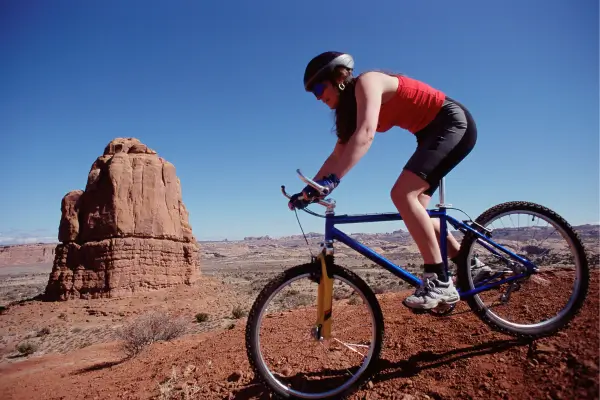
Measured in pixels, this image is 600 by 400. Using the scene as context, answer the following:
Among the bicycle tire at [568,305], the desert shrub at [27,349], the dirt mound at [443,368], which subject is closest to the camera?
the dirt mound at [443,368]

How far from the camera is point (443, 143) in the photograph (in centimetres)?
283

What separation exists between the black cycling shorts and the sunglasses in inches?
38.4

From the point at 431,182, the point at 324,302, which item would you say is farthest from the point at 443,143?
the point at 324,302

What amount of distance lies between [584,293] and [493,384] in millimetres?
A: 1318

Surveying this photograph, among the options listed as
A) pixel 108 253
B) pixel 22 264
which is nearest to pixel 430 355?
pixel 108 253

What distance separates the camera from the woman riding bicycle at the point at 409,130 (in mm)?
2555

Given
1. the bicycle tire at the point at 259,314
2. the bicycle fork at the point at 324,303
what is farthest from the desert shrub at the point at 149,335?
the bicycle fork at the point at 324,303

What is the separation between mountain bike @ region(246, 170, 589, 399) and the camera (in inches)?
104

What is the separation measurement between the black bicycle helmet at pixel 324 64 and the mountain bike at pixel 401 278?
976mm

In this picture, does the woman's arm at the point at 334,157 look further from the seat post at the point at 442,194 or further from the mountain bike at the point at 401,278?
the seat post at the point at 442,194

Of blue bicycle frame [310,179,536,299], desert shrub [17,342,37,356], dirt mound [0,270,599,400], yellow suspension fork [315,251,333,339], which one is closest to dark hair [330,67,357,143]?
blue bicycle frame [310,179,536,299]

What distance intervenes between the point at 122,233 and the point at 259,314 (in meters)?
28.4

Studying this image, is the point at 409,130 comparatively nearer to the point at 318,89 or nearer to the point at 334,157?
the point at 334,157

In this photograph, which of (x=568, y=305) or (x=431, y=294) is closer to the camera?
(x=431, y=294)
